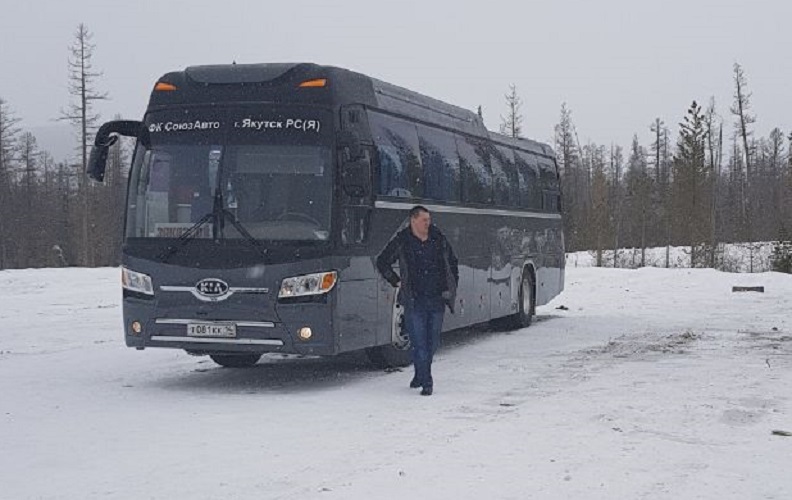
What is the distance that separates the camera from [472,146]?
16.1m

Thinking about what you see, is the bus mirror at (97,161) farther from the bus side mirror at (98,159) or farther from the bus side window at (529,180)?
the bus side window at (529,180)

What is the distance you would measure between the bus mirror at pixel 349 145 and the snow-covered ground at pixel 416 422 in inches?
103

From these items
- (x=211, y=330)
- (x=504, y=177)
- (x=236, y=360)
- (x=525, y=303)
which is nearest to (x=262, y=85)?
(x=211, y=330)

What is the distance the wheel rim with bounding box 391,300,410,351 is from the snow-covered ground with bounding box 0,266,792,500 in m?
0.46

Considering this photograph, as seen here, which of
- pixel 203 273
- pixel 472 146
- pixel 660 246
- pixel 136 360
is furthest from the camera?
pixel 660 246

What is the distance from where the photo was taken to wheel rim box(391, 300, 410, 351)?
12625mm

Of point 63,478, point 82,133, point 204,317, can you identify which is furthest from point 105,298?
point 82,133

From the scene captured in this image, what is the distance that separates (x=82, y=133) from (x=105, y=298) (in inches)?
1191

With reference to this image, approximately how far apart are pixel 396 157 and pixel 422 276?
2323 mm

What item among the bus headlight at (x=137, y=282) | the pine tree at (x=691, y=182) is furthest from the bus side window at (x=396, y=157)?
the pine tree at (x=691, y=182)

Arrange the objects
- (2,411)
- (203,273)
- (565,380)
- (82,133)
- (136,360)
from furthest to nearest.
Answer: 1. (82,133)
2. (136,360)
3. (565,380)
4. (203,273)
5. (2,411)

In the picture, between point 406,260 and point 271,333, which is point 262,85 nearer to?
→ point 406,260

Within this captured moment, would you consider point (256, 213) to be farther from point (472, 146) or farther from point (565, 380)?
point (472, 146)

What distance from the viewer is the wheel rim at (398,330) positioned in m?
12.6
